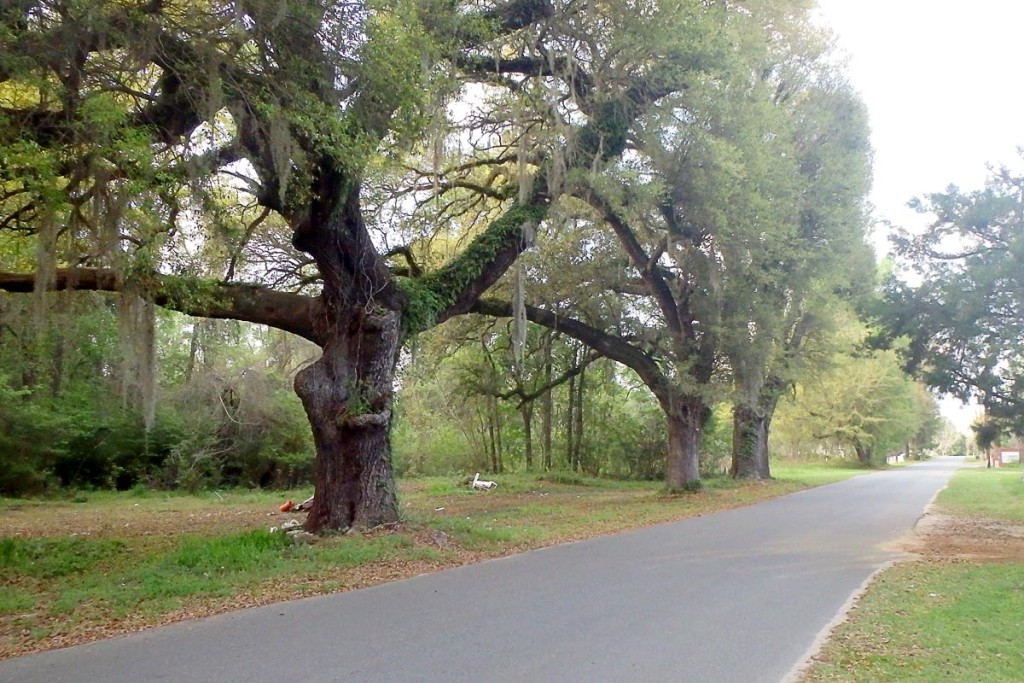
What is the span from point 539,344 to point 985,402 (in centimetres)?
1322

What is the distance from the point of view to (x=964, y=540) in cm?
1326

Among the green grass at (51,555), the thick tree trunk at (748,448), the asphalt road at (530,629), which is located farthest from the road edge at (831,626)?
the thick tree trunk at (748,448)

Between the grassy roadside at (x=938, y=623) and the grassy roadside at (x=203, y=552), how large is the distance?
16.6 ft

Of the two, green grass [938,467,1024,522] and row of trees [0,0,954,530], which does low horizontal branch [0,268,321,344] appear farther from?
green grass [938,467,1024,522]

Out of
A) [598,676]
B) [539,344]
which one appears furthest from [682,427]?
[598,676]

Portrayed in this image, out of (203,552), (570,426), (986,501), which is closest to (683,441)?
(986,501)

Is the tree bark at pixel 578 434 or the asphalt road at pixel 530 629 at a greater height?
the tree bark at pixel 578 434

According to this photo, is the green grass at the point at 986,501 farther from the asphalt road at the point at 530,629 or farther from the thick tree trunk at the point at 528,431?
the thick tree trunk at the point at 528,431

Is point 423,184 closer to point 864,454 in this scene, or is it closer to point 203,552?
point 203,552

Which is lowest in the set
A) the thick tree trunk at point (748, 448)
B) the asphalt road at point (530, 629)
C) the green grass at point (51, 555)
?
the asphalt road at point (530, 629)

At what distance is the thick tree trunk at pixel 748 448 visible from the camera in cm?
2967

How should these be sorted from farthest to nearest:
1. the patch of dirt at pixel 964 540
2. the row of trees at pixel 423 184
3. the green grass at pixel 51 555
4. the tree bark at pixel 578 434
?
the tree bark at pixel 578 434
the patch of dirt at pixel 964 540
the green grass at pixel 51 555
the row of trees at pixel 423 184

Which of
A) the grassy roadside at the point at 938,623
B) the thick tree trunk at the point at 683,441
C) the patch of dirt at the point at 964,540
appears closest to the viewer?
the grassy roadside at the point at 938,623

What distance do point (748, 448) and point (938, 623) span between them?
23.8 m
